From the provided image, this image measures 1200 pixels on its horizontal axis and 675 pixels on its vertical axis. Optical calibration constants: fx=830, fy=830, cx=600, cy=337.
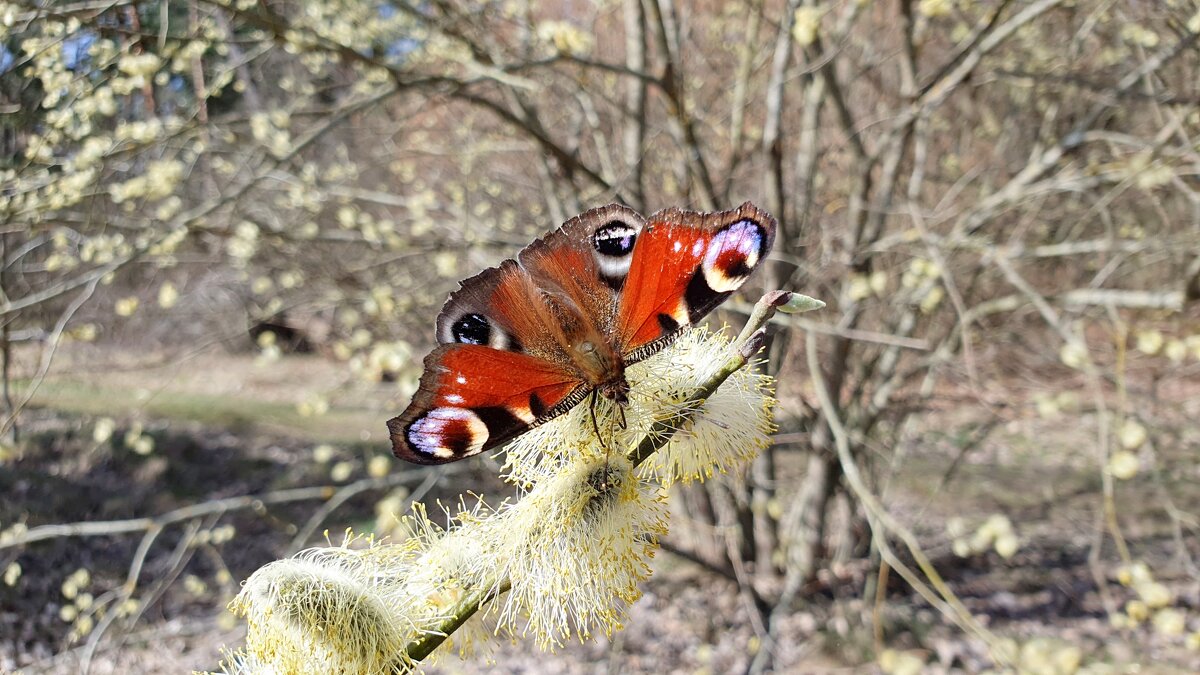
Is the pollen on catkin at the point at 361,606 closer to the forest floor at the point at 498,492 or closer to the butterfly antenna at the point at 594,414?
the butterfly antenna at the point at 594,414

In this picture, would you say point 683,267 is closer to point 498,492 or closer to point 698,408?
point 698,408

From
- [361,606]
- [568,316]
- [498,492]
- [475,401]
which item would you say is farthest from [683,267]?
[498,492]

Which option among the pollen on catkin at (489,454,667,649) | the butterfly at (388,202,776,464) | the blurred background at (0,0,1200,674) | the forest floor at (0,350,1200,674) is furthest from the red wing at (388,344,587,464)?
the forest floor at (0,350,1200,674)

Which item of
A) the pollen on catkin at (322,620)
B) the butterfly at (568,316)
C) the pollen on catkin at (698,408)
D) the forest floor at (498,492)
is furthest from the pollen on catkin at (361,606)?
the forest floor at (498,492)

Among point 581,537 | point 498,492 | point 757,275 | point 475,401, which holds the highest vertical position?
point 475,401

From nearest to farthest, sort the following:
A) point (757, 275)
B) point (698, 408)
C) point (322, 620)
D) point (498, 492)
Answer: point (322, 620), point (698, 408), point (498, 492), point (757, 275)

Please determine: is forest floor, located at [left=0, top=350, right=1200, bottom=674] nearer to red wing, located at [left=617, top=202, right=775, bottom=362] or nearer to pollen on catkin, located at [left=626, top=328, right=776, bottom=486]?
pollen on catkin, located at [left=626, top=328, right=776, bottom=486]

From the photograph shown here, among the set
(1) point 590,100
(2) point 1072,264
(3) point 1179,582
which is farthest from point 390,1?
(3) point 1179,582

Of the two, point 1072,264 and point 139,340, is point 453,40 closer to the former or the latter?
point 1072,264
